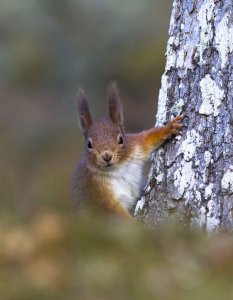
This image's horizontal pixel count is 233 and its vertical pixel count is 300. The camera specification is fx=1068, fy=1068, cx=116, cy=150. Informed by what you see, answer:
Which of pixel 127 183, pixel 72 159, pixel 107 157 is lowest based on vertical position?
pixel 127 183

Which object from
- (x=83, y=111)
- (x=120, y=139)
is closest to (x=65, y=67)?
(x=83, y=111)

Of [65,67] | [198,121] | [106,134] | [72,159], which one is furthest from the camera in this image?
[65,67]

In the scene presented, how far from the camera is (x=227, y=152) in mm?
4664

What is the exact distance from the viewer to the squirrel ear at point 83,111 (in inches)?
210

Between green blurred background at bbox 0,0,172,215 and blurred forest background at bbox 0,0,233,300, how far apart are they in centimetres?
1

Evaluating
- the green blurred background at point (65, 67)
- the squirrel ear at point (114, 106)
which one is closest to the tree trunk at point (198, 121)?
the squirrel ear at point (114, 106)

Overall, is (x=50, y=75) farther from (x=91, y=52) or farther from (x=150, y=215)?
(x=150, y=215)

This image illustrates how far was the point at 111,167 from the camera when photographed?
5293 mm

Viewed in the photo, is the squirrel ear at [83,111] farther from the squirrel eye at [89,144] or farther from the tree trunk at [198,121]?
the tree trunk at [198,121]

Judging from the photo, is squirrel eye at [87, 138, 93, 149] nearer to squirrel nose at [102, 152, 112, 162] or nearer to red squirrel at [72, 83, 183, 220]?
red squirrel at [72, 83, 183, 220]

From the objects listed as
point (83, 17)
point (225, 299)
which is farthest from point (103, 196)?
point (83, 17)

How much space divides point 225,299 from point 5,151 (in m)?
7.34

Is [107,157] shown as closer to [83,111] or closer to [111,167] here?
[111,167]

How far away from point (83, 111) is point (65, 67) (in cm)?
767
